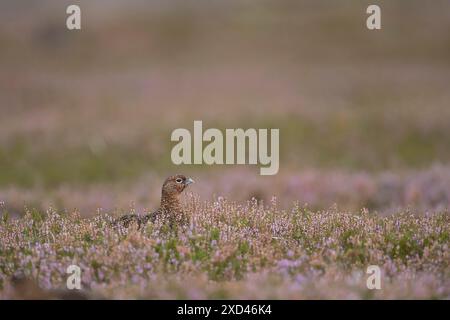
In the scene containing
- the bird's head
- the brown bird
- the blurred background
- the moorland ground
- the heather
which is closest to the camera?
the heather

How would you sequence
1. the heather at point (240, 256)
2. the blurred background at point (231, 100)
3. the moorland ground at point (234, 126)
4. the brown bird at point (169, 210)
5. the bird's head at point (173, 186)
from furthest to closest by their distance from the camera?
the blurred background at point (231, 100) → the bird's head at point (173, 186) → the brown bird at point (169, 210) → the moorland ground at point (234, 126) → the heather at point (240, 256)

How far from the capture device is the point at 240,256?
25.0 ft

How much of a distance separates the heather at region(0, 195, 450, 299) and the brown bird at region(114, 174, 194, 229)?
0.83ft

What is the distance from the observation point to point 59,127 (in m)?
26.3

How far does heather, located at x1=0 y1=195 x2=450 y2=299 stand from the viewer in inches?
276

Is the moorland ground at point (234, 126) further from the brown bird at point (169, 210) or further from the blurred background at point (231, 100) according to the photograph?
the brown bird at point (169, 210)

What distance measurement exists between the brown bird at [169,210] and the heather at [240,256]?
0.25 metres

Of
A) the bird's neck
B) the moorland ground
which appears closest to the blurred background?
the moorland ground

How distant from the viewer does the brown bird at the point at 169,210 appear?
8672 millimetres

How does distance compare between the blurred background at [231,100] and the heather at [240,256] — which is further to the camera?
the blurred background at [231,100]

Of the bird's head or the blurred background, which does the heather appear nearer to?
the bird's head

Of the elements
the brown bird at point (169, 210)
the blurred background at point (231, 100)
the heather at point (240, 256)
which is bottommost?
the heather at point (240, 256)

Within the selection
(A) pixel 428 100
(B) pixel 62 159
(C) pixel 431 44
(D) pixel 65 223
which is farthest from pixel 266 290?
(C) pixel 431 44

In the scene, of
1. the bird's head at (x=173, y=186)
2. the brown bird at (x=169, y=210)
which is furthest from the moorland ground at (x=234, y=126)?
the bird's head at (x=173, y=186)
